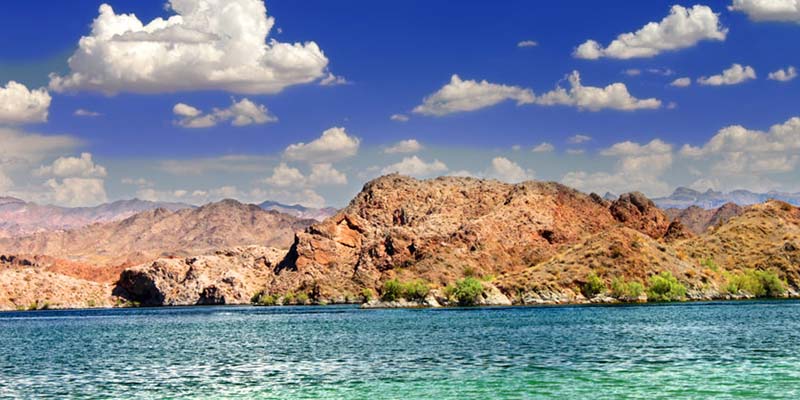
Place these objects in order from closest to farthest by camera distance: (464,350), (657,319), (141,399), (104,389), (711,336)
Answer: (141,399), (104,389), (464,350), (711,336), (657,319)

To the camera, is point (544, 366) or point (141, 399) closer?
point (141, 399)

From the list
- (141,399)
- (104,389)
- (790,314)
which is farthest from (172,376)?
(790,314)

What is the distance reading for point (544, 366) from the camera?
72750 mm

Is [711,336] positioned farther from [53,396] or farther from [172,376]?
[53,396]

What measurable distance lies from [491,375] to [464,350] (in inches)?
941

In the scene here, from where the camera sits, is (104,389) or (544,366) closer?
(104,389)

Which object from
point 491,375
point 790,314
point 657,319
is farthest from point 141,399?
point 790,314

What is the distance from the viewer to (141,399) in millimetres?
59500

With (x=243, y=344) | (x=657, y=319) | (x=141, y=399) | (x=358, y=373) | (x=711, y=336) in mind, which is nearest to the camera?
(x=141, y=399)

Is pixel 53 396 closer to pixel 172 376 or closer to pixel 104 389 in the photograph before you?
pixel 104 389

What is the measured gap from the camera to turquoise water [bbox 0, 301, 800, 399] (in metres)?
60.2

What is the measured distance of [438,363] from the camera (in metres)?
78.1

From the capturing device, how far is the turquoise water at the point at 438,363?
60.2 m

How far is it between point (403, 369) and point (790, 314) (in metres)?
97.9
